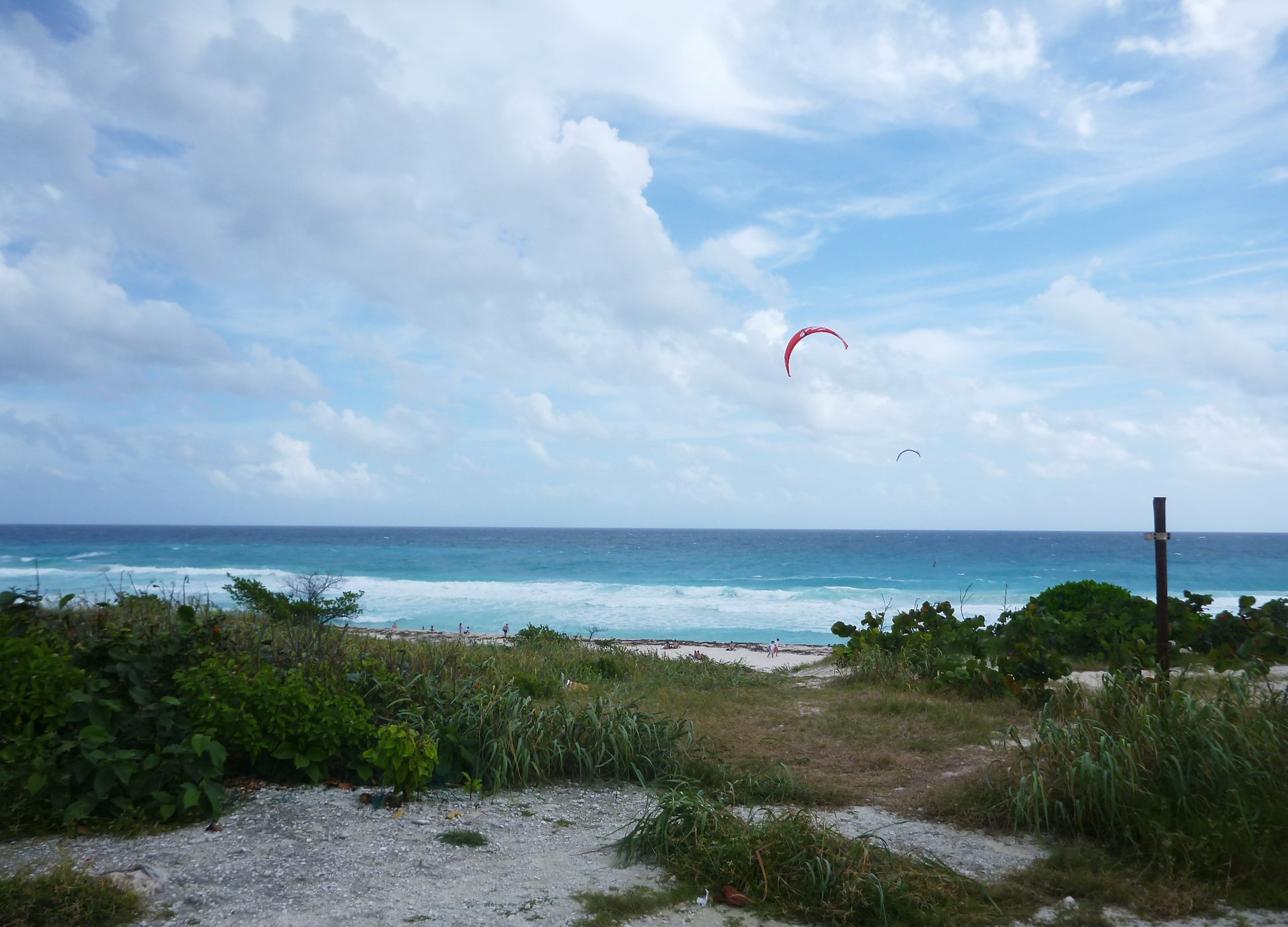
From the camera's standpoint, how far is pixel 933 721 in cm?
768

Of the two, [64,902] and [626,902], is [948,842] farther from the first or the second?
[64,902]

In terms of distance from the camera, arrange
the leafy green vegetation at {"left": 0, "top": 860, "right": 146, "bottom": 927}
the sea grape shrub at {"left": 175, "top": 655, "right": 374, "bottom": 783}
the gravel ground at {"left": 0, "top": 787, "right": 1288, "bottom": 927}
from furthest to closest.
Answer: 1. the sea grape shrub at {"left": 175, "top": 655, "right": 374, "bottom": 783}
2. the gravel ground at {"left": 0, "top": 787, "right": 1288, "bottom": 927}
3. the leafy green vegetation at {"left": 0, "top": 860, "right": 146, "bottom": 927}

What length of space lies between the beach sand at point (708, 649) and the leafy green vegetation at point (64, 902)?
931 centimetres

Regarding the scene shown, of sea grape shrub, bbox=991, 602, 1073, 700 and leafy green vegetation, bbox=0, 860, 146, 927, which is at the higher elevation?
sea grape shrub, bbox=991, 602, 1073, 700

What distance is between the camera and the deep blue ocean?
101 ft

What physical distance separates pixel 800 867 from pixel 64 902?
10.7 ft

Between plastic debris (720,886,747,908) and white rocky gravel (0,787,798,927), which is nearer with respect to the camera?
white rocky gravel (0,787,798,927)

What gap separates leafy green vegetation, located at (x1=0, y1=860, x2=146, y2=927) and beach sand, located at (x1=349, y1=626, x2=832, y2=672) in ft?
30.5

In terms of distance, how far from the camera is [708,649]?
17047 mm

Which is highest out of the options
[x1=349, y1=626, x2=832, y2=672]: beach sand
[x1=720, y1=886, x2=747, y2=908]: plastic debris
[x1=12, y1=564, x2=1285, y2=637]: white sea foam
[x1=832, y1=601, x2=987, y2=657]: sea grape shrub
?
[x1=832, y1=601, x2=987, y2=657]: sea grape shrub

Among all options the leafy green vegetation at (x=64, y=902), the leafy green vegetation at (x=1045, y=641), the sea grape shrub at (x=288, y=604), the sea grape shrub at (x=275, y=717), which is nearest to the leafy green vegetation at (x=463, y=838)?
the sea grape shrub at (x=275, y=717)

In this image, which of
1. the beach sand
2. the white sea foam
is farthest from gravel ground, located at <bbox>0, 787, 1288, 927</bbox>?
the white sea foam

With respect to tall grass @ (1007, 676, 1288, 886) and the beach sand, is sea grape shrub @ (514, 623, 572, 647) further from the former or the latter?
tall grass @ (1007, 676, 1288, 886)

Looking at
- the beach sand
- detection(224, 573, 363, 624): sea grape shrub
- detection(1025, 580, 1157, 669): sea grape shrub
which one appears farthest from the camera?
the beach sand
